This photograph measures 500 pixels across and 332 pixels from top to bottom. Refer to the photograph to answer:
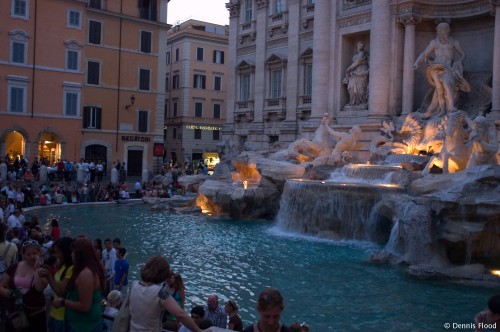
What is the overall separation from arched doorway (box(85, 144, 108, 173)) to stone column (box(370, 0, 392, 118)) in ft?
58.4

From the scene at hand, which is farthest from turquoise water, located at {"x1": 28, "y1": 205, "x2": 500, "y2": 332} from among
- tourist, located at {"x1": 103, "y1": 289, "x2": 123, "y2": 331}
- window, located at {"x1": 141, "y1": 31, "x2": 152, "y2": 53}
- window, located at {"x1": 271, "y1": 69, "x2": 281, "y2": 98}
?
window, located at {"x1": 141, "y1": 31, "x2": 152, "y2": 53}

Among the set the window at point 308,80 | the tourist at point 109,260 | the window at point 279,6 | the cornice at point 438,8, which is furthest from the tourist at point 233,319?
the window at point 279,6

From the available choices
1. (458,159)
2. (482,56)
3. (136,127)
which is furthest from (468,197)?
(136,127)

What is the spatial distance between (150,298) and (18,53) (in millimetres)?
28765

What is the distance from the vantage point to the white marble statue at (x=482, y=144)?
43.7 feet

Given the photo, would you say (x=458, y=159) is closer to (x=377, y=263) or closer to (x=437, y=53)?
(x=377, y=263)

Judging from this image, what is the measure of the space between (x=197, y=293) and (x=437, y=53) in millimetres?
14376

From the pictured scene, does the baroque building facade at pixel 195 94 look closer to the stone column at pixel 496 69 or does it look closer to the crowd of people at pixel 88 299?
the stone column at pixel 496 69

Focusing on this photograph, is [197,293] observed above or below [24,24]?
below

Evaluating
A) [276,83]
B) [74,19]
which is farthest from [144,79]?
[276,83]

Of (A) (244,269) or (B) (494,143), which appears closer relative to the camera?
(A) (244,269)

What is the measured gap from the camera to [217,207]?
19922mm

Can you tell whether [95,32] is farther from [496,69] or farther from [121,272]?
[121,272]

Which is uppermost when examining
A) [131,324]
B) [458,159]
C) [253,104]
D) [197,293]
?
[253,104]
